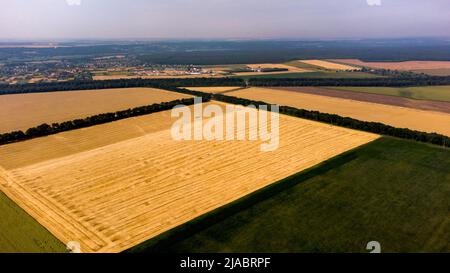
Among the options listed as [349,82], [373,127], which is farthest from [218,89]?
[373,127]

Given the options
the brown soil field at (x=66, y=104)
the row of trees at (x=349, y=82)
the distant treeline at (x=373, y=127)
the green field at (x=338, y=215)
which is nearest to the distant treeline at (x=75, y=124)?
the brown soil field at (x=66, y=104)

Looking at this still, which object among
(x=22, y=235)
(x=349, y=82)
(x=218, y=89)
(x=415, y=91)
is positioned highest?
(x=349, y=82)

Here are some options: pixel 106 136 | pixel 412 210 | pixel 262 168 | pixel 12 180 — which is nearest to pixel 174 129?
pixel 106 136

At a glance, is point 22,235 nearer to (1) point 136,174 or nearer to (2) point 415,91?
(1) point 136,174

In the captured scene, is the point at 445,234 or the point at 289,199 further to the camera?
the point at 289,199

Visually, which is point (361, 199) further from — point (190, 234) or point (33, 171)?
point (33, 171)

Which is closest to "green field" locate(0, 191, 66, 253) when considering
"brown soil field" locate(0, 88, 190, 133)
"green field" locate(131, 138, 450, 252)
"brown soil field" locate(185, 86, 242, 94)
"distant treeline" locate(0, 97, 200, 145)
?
"green field" locate(131, 138, 450, 252)

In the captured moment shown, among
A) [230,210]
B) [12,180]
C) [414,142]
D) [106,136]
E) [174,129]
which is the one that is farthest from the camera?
[174,129]
